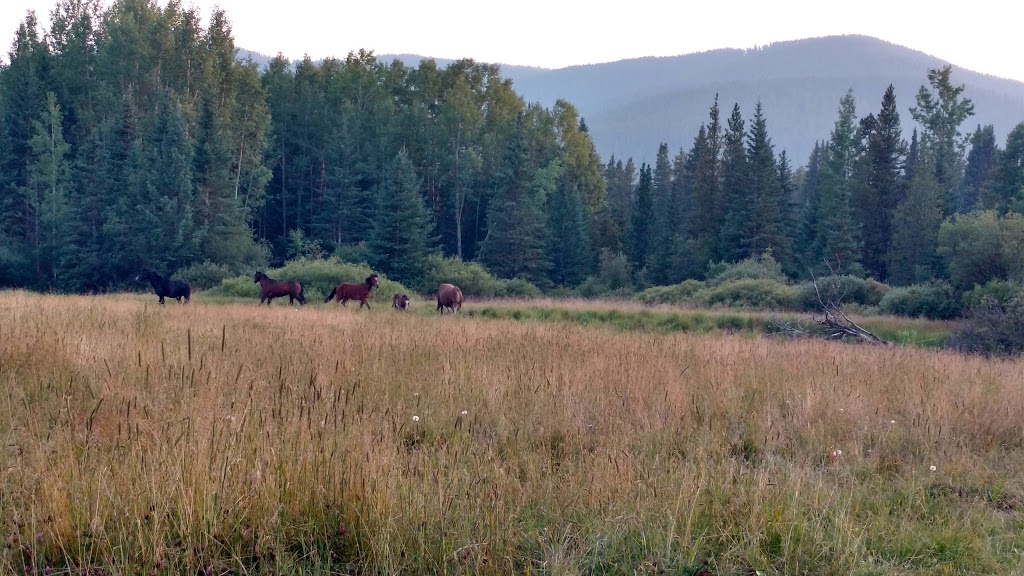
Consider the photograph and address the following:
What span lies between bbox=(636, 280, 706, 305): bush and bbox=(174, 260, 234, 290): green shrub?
73.7 ft

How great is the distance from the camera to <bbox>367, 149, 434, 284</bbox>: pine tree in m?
44.1

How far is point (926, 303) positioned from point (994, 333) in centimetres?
1142

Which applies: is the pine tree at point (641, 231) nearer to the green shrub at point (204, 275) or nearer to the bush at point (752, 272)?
the bush at point (752, 272)

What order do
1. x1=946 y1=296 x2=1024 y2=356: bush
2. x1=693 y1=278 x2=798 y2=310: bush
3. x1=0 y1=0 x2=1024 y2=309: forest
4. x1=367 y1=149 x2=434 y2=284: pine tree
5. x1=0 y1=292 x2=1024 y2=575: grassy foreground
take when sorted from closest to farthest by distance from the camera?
x1=0 y1=292 x2=1024 y2=575: grassy foreground → x1=946 y1=296 x2=1024 y2=356: bush → x1=693 y1=278 x2=798 y2=310: bush → x1=0 y1=0 x2=1024 y2=309: forest → x1=367 y1=149 x2=434 y2=284: pine tree

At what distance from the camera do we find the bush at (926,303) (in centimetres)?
2594

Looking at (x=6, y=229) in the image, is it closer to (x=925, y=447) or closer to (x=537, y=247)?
(x=537, y=247)

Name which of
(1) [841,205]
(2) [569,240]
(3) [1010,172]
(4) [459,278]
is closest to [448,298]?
(4) [459,278]

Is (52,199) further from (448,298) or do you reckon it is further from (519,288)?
(448,298)

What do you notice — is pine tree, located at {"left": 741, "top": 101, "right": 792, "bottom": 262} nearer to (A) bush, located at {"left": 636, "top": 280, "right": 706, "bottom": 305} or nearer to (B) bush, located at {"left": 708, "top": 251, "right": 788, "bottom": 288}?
(B) bush, located at {"left": 708, "top": 251, "right": 788, "bottom": 288}

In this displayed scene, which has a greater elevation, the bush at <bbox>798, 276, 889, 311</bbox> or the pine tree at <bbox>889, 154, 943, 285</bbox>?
the pine tree at <bbox>889, 154, 943, 285</bbox>

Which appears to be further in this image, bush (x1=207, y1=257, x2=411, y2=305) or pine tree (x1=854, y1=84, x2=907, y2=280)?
pine tree (x1=854, y1=84, x2=907, y2=280)

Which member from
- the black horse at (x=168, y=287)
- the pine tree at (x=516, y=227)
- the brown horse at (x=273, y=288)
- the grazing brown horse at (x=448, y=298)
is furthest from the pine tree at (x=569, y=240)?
the black horse at (x=168, y=287)

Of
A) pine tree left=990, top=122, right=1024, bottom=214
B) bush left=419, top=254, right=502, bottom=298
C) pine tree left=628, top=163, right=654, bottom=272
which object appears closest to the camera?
bush left=419, top=254, right=502, bottom=298

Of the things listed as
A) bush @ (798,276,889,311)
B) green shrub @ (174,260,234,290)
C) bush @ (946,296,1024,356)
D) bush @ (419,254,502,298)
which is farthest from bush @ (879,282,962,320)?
green shrub @ (174,260,234,290)
